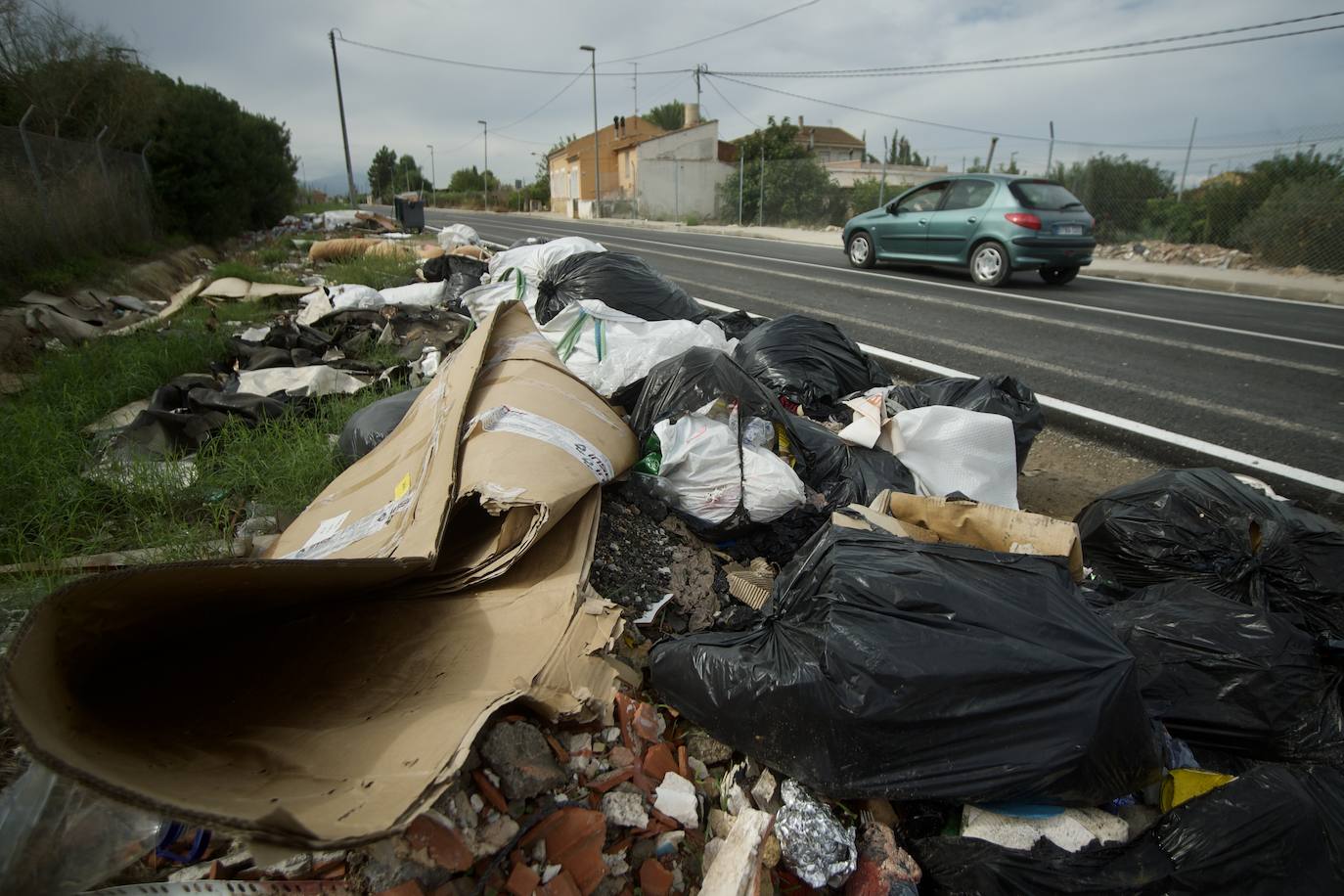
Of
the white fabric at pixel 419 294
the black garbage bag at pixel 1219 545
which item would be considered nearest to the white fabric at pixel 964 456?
the black garbage bag at pixel 1219 545

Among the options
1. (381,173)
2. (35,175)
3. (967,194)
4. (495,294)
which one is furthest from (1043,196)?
(381,173)

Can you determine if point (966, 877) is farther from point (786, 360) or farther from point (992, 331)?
point (992, 331)

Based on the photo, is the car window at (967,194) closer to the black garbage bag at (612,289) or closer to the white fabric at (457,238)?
the black garbage bag at (612,289)

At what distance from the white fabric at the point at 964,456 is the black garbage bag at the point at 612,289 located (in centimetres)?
204

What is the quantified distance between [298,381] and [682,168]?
107ft

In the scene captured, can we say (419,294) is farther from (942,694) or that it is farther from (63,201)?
(63,201)

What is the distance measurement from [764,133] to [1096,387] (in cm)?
2572

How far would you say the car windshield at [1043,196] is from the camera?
307 inches

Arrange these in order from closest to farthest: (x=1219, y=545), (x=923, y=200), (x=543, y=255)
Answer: (x=1219, y=545)
(x=543, y=255)
(x=923, y=200)

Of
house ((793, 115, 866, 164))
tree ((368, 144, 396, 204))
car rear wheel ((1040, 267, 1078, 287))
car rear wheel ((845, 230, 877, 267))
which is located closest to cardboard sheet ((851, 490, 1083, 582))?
car rear wheel ((1040, 267, 1078, 287))

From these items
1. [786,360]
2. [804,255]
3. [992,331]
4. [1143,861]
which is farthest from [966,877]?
[804,255]

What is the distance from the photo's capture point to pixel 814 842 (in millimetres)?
1414

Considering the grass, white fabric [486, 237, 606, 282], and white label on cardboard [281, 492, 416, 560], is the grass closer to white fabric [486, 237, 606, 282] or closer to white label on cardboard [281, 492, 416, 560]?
white label on cardboard [281, 492, 416, 560]

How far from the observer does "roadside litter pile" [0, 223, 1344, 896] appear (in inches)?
43.8
